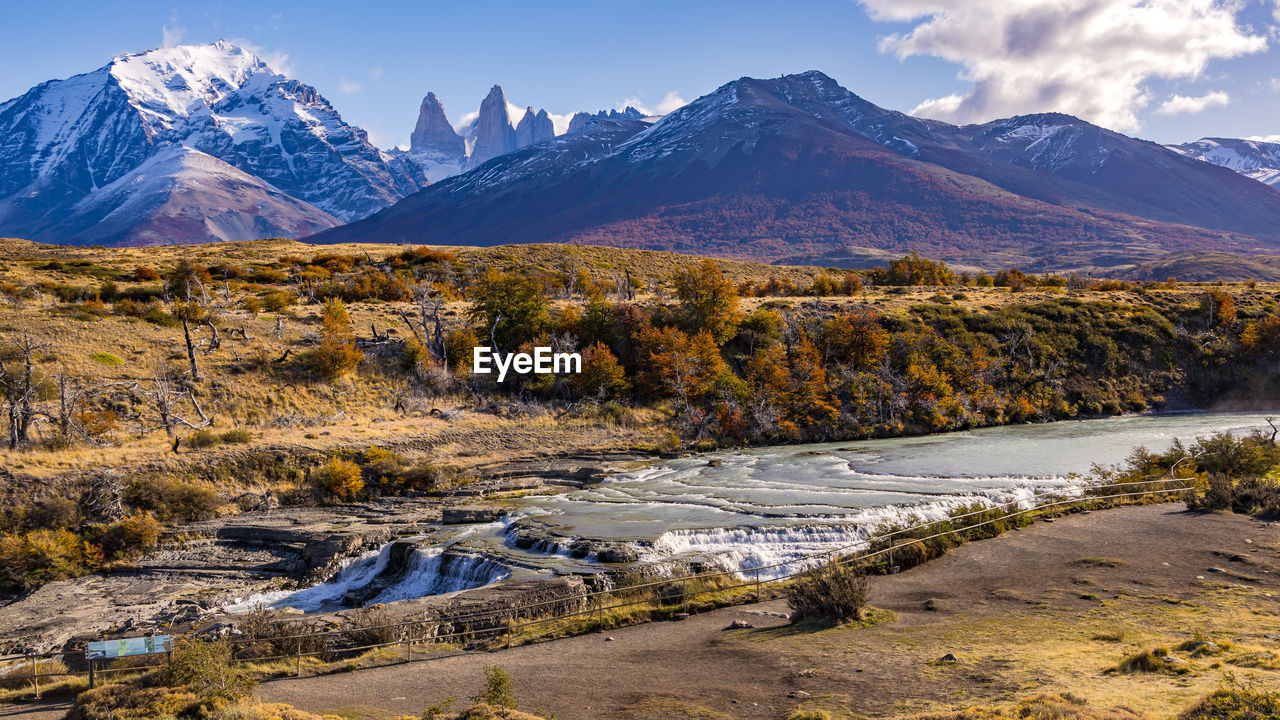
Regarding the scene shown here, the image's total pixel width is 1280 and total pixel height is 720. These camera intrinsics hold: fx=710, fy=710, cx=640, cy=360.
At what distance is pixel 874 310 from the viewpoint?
62.8 metres

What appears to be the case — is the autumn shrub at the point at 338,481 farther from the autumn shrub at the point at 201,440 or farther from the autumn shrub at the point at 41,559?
the autumn shrub at the point at 41,559

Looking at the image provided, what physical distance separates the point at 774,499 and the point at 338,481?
21.0 metres

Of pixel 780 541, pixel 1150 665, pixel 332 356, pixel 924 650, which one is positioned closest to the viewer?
pixel 1150 665

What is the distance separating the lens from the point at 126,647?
12898 mm

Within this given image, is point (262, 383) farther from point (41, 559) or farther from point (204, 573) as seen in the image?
point (204, 573)

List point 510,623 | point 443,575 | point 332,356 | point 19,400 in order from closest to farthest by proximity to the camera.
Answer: point 510,623
point 443,575
point 19,400
point 332,356

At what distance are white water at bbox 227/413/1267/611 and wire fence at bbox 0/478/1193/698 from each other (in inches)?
61.6

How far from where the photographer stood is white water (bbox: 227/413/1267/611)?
2361 cm

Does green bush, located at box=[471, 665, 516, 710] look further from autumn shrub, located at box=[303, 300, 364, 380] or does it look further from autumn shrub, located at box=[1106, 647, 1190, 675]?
autumn shrub, located at box=[303, 300, 364, 380]

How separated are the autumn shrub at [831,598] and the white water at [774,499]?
181 cm

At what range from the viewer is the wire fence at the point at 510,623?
51.3 feet

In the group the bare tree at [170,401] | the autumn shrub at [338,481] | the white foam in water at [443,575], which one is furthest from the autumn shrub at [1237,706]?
the bare tree at [170,401]

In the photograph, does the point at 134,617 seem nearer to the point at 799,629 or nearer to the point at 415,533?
the point at 415,533

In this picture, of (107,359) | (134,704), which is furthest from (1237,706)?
(107,359)
